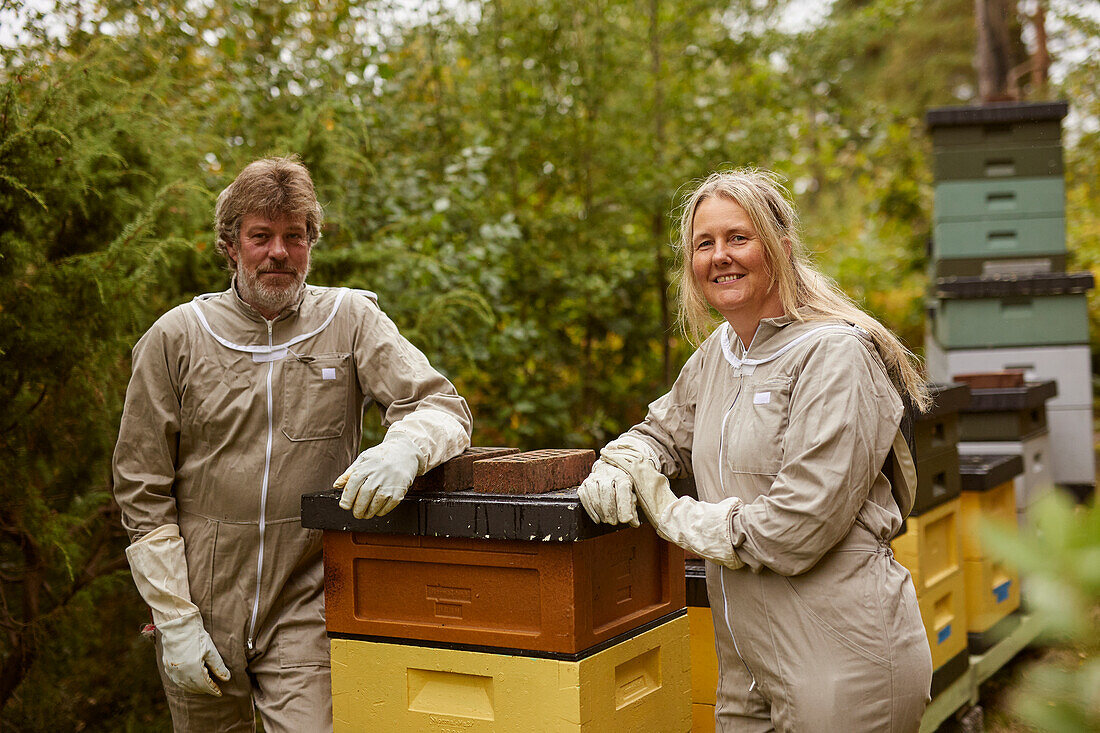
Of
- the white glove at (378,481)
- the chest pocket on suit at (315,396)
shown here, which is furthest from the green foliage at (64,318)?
the white glove at (378,481)

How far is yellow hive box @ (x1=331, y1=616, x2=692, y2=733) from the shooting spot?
200 cm

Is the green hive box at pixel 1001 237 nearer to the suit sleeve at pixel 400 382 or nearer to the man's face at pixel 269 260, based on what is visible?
the suit sleeve at pixel 400 382

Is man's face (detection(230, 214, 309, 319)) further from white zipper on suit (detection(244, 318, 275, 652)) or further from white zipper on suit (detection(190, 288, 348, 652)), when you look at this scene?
white zipper on suit (detection(244, 318, 275, 652))

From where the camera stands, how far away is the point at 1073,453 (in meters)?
5.96

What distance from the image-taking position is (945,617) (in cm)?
370

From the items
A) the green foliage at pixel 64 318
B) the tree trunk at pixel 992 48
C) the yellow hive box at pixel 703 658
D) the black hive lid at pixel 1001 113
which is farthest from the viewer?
the tree trunk at pixel 992 48

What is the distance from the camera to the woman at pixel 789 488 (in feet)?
6.35

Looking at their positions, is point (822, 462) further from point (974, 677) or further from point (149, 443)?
point (974, 677)

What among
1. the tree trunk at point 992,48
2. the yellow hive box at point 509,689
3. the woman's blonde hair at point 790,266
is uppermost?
the tree trunk at point 992,48

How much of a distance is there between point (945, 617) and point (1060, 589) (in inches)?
139

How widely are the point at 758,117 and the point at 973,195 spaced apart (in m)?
1.57

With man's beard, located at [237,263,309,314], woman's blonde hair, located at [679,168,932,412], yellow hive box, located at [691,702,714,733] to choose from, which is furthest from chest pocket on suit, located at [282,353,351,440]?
yellow hive box, located at [691,702,714,733]

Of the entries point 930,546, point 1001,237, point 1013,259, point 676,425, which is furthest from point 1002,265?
point 676,425

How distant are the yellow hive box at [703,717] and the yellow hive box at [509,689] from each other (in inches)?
19.6
